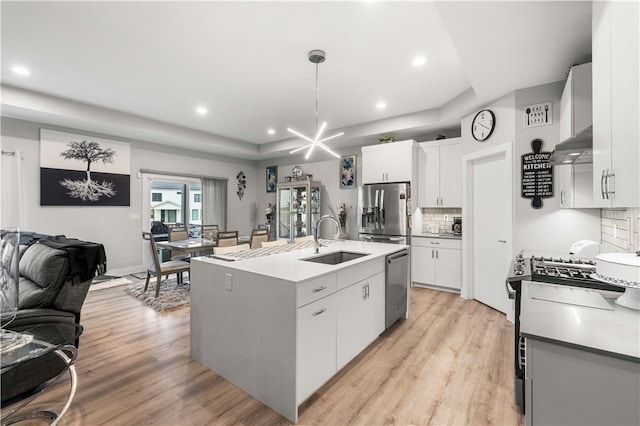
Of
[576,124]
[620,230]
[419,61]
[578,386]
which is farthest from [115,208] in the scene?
[620,230]

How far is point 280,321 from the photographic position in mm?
1771

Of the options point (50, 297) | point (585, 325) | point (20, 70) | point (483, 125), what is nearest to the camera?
point (585, 325)

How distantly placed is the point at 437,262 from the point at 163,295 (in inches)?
163

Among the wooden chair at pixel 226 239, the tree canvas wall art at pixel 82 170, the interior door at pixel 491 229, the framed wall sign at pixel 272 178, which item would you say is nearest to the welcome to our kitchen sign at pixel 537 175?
the interior door at pixel 491 229

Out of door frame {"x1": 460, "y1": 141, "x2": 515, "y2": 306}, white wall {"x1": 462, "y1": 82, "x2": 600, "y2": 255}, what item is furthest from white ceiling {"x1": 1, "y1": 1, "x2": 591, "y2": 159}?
door frame {"x1": 460, "y1": 141, "x2": 515, "y2": 306}

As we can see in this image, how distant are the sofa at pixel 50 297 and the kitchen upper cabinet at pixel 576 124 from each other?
3.87m

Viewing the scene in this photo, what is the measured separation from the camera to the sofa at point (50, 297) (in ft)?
5.84

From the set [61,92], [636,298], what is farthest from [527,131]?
[61,92]

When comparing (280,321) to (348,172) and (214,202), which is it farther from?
(214,202)

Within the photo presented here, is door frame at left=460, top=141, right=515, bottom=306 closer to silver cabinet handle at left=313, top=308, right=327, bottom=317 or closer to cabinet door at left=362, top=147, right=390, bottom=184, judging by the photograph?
cabinet door at left=362, top=147, right=390, bottom=184

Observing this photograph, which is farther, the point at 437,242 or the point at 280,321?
the point at 437,242

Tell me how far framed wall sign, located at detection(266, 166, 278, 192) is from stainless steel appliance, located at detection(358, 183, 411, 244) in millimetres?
2991

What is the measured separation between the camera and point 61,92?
3799 mm

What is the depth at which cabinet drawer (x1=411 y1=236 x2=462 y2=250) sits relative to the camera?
4.28 metres
